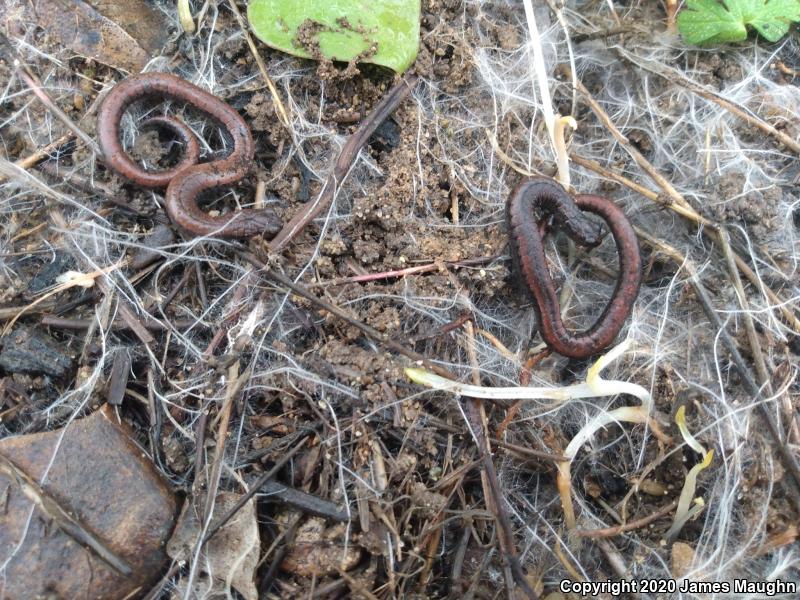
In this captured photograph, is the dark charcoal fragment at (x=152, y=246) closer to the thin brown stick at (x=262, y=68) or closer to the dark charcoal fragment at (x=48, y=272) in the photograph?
the dark charcoal fragment at (x=48, y=272)

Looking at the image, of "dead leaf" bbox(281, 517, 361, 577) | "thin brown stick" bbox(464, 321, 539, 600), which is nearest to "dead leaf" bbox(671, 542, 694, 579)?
"thin brown stick" bbox(464, 321, 539, 600)

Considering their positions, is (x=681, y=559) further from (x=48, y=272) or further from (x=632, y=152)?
(x=48, y=272)

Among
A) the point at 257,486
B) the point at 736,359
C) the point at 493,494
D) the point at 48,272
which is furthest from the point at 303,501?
the point at 736,359

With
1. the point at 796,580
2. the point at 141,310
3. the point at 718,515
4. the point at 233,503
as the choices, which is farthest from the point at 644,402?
the point at 141,310

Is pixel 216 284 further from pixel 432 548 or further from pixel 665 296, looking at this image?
pixel 665 296

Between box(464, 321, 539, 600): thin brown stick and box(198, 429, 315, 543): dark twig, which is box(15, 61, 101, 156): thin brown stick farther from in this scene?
box(464, 321, 539, 600): thin brown stick

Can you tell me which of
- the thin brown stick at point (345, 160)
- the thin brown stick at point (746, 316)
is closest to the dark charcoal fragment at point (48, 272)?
the thin brown stick at point (345, 160)

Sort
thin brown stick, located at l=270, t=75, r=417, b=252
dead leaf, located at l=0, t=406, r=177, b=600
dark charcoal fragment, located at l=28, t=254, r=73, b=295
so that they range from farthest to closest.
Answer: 1. thin brown stick, located at l=270, t=75, r=417, b=252
2. dark charcoal fragment, located at l=28, t=254, r=73, b=295
3. dead leaf, located at l=0, t=406, r=177, b=600
